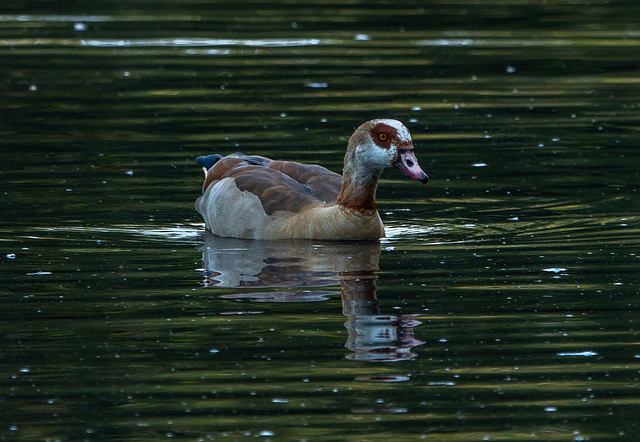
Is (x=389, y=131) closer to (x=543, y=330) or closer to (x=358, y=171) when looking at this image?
(x=358, y=171)

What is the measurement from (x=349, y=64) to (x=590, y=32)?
5.02 metres

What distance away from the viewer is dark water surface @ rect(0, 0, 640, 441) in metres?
8.30

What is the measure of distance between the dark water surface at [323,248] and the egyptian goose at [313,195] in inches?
9.1

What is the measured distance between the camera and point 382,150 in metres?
12.8

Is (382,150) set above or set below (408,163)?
above

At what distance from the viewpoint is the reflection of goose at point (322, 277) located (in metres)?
9.47

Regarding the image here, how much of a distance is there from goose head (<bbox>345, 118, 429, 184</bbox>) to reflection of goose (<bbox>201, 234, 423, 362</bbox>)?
705 mm

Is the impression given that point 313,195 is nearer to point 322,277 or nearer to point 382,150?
point 382,150

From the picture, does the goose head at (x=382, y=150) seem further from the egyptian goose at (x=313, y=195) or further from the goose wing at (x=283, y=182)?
the goose wing at (x=283, y=182)

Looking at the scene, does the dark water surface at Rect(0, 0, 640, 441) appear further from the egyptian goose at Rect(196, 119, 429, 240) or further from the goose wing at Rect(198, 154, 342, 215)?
the goose wing at Rect(198, 154, 342, 215)

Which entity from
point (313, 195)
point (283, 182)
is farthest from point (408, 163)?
point (283, 182)

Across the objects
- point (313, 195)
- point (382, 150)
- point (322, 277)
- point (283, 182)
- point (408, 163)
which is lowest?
point (322, 277)

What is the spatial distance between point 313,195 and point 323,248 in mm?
915

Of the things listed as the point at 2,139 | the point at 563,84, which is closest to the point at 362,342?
the point at 2,139
